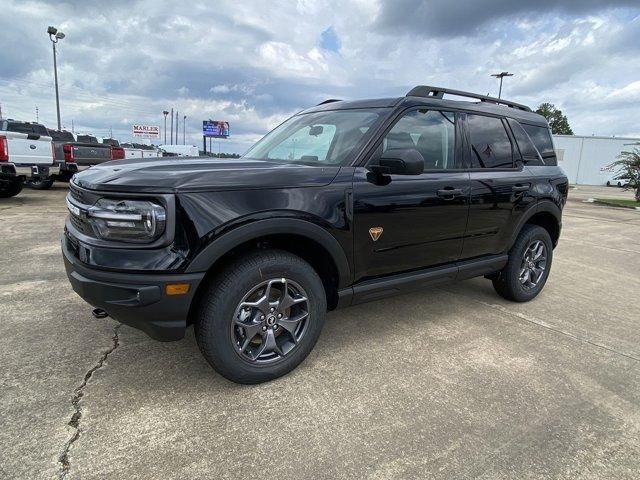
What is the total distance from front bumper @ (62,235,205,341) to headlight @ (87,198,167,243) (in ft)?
0.66

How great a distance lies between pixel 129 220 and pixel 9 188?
1119 centimetres

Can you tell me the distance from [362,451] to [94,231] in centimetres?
185

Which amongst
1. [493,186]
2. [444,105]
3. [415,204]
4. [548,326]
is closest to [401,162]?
[415,204]

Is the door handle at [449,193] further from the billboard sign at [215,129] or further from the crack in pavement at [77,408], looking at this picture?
the billboard sign at [215,129]

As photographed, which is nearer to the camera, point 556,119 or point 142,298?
point 142,298

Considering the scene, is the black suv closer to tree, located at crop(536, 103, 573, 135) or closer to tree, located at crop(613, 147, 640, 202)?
tree, located at crop(613, 147, 640, 202)

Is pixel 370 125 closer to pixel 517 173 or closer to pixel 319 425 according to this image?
pixel 517 173

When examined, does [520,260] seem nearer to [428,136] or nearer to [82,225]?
[428,136]

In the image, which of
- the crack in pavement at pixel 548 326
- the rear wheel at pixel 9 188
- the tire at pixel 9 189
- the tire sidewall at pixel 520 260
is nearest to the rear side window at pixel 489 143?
the tire sidewall at pixel 520 260

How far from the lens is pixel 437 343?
3.37 metres

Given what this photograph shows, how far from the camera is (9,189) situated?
35.9 ft

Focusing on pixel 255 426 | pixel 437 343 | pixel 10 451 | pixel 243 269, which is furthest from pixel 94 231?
pixel 437 343

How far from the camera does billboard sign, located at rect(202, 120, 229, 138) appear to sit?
5303 centimetres

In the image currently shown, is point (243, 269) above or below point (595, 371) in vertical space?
above
